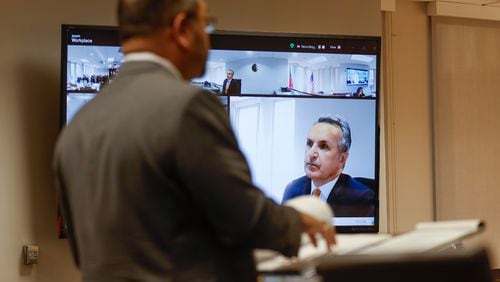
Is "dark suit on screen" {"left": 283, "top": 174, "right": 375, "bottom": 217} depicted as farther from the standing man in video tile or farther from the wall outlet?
the standing man in video tile

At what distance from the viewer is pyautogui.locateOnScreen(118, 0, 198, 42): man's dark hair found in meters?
1.44

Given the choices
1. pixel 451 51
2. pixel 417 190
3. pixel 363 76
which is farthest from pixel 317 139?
pixel 451 51

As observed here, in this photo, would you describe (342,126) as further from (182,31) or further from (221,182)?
(221,182)

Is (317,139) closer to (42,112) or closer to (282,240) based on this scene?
(42,112)

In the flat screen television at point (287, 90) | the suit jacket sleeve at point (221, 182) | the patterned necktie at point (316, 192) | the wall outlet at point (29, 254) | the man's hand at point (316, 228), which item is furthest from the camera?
the patterned necktie at point (316, 192)

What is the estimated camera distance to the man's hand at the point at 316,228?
1.43 m

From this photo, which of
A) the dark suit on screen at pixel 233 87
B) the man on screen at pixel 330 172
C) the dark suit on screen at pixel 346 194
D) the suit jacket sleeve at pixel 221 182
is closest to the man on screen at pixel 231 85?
the dark suit on screen at pixel 233 87

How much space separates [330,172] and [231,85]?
704mm

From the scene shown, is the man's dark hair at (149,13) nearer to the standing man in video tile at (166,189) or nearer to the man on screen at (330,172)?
the standing man in video tile at (166,189)

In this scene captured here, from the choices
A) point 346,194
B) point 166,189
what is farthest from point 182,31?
point 346,194

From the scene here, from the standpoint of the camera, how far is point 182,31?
146 cm

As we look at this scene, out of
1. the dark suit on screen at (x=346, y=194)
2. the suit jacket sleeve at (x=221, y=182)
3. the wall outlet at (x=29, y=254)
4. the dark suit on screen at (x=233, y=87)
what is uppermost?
the dark suit on screen at (x=233, y=87)

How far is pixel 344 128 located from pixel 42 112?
5.18 feet

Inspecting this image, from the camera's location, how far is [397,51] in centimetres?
480
